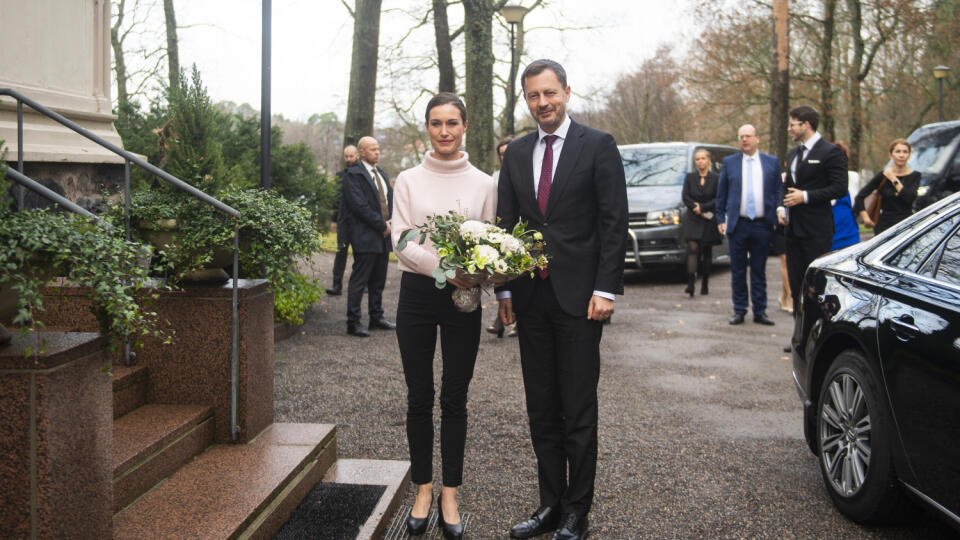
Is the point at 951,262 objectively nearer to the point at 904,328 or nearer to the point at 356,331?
the point at 904,328

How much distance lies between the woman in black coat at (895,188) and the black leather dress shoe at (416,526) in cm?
764

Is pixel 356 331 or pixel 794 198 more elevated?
pixel 794 198

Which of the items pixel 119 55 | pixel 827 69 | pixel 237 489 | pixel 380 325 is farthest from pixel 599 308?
pixel 119 55

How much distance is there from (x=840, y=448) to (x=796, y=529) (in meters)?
0.50

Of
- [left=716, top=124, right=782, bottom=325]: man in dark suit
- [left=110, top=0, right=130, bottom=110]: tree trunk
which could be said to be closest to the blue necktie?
[left=716, top=124, right=782, bottom=325]: man in dark suit

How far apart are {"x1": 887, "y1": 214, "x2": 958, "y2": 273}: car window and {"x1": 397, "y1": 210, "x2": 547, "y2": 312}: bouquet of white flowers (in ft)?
6.12

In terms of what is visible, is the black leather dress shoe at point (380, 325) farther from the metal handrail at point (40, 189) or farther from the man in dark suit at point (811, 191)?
the metal handrail at point (40, 189)

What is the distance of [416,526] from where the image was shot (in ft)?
13.3

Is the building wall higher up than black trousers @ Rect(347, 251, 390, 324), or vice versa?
the building wall

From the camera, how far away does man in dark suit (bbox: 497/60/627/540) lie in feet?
12.9

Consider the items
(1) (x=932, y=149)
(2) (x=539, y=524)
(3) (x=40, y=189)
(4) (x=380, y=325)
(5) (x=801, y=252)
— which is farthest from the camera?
(1) (x=932, y=149)

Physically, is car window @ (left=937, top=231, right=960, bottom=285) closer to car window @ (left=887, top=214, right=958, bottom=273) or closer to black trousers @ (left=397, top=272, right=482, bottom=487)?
car window @ (left=887, top=214, right=958, bottom=273)

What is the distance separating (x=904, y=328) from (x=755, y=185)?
6.32m

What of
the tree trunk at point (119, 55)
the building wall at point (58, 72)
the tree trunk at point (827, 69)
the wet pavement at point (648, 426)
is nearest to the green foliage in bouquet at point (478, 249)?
the wet pavement at point (648, 426)
